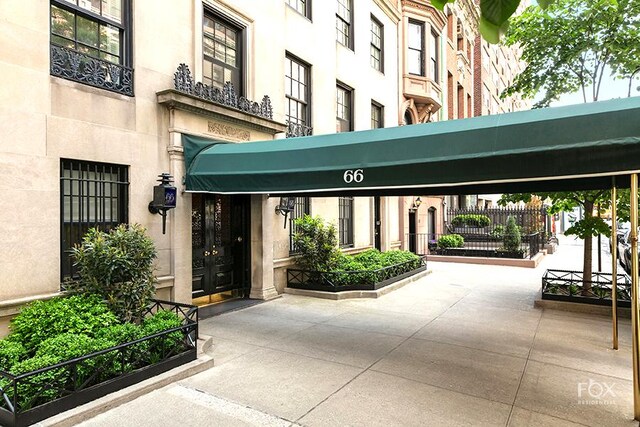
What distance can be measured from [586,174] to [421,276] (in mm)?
9846

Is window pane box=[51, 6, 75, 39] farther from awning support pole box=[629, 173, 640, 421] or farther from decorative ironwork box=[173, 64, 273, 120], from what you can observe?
awning support pole box=[629, 173, 640, 421]

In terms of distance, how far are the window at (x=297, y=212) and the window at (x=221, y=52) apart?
364 centimetres

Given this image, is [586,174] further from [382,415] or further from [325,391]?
[325,391]

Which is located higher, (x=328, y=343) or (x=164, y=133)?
(x=164, y=133)

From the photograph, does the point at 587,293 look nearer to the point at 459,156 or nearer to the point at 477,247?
the point at 459,156

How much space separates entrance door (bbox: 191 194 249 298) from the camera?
8812 mm

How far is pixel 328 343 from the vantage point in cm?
665

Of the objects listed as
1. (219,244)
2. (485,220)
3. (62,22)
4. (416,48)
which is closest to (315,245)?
(219,244)

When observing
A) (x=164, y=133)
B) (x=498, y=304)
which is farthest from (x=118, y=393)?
(x=498, y=304)

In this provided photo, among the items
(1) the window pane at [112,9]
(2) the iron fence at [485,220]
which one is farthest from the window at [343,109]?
(2) the iron fence at [485,220]

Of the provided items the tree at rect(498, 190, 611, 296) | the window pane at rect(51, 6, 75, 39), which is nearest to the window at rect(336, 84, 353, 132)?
the tree at rect(498, 190, 611, 296)

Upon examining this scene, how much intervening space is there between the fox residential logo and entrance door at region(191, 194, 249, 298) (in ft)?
23.2

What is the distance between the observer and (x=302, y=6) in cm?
1224

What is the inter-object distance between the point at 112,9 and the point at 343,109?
867 centimetres
